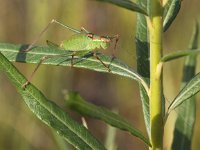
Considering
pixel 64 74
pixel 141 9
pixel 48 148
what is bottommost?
pixel 48 148

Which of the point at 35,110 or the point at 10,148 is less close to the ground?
the point at 35,110

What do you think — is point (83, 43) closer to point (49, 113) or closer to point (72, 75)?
point (49, 113)

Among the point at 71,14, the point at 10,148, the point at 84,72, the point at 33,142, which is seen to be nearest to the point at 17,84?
the point at 10,148

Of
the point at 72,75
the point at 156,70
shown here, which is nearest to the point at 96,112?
the point at 156,70

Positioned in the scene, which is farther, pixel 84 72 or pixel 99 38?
pixel 84 72

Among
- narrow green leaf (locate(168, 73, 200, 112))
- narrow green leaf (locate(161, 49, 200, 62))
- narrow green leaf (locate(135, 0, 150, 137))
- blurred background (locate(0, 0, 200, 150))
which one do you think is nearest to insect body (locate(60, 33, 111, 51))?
narrow green leaf (locate(135, 0, 150, 137))

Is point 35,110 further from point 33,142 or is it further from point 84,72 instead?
point 84,72

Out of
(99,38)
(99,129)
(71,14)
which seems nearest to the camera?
(99,38)

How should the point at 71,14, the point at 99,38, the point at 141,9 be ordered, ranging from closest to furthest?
the point at 141,9
the point at 99,38
the point at 71,14
